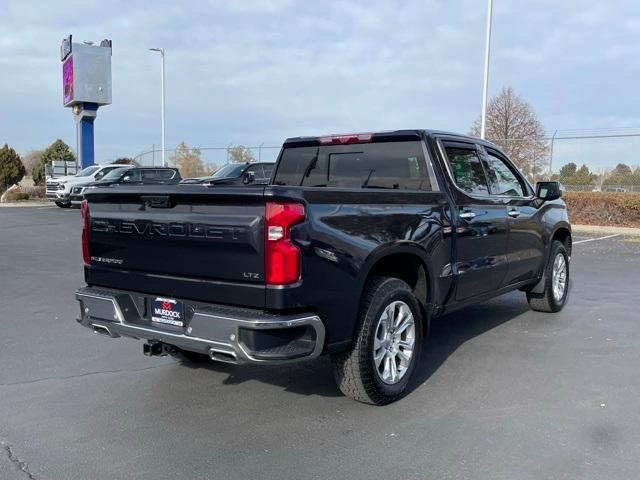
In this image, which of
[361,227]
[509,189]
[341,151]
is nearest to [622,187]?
[509,189]

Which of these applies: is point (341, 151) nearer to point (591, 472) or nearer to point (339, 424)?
point (339, 424)

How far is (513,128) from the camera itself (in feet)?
99.1

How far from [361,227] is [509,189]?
278cm

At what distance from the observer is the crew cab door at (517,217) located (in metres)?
5.99

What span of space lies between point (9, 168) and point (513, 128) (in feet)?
111

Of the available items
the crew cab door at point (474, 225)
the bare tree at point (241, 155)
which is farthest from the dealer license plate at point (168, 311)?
the bare tree at point (241, 155)

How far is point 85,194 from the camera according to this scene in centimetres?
459

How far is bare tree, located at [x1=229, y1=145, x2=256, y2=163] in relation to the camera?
110 ft

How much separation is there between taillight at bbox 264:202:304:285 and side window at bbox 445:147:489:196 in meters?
2.16

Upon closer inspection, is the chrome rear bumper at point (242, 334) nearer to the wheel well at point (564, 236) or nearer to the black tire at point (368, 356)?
the black tire at point (368, 356)

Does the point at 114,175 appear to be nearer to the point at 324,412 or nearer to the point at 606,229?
the point at 606,229

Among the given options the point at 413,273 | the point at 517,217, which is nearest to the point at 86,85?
the point at 517,217

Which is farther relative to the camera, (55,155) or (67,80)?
(55,155)

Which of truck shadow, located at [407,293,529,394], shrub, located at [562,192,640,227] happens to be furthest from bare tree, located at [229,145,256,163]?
truck shadow, located at [407,293,529,394]
